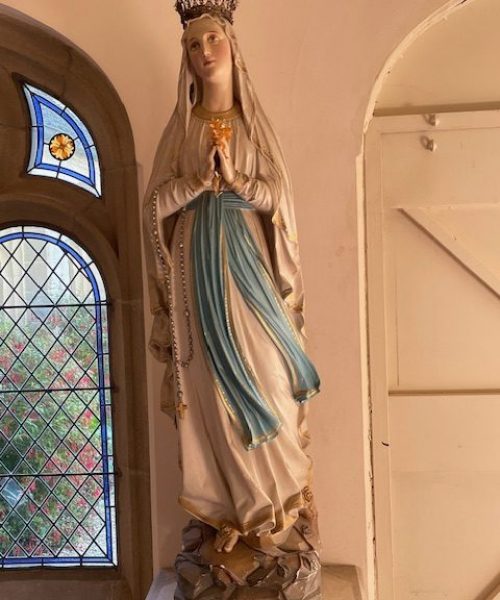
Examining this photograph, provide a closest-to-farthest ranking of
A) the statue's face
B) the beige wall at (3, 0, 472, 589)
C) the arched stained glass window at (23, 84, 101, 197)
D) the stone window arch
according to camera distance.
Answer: the statue's face < the beige wall at (3, 0, 472, 589) < the stone window arch < the arched stained glass window at (23, 84, 101, 197)

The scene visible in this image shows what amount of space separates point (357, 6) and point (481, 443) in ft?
5.80

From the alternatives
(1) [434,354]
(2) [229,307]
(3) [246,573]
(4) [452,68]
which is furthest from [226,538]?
(4) [452,68]

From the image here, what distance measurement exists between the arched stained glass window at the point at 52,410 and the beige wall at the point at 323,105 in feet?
2.76

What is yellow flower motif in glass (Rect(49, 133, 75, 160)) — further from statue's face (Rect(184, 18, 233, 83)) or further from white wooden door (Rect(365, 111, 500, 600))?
white wooden door (Rect(365, 111, 500, 600))

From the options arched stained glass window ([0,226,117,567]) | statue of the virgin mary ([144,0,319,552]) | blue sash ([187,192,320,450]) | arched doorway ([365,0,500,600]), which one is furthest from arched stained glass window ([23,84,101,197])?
arched doorway ([365,0,500,600])

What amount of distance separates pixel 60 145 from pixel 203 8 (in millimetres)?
1150

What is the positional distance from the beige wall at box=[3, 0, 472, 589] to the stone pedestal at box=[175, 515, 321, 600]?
52 centimetres

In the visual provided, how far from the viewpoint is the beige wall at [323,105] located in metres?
2.66

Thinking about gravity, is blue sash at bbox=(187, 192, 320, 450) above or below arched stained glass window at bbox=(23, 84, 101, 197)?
below

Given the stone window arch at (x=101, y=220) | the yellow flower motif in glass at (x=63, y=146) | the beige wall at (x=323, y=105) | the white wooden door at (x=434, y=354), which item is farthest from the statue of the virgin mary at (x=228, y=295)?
the yellow flower motif in glass at (x=63, y=146)

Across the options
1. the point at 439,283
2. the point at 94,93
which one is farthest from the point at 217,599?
the point at 94,93

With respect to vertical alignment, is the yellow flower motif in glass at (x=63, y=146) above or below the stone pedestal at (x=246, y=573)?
above

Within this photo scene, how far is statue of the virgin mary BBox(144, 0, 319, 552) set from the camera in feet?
6.73

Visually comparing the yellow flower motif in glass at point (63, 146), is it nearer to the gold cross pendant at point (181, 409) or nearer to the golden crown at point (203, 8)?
the golden crown at point (203, 8)
